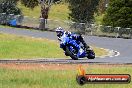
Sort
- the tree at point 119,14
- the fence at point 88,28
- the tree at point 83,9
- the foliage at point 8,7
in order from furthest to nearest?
1. the tree at point 83,9
2. the foliage at point 8,7
3. the tree at point 119,14
4. the fence at point 88,28

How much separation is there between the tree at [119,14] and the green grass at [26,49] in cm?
1999

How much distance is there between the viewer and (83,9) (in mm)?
55594

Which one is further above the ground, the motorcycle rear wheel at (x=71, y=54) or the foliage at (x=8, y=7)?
the motorcycle rear wheel at (x=71, y=54)

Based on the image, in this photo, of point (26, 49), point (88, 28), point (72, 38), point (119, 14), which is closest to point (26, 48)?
point (26, 49)

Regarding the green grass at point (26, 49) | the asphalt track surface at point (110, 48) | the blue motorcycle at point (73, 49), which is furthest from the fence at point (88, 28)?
the blue motorcycle at point (73, 49)

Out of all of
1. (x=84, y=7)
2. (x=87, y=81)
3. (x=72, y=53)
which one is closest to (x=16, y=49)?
(x=72, y=53)

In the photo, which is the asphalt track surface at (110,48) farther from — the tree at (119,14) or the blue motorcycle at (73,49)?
the tree at (119,14)

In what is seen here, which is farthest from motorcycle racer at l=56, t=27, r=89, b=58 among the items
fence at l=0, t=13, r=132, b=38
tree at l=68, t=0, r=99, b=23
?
tree at l=68, t=0, r=99, b=23

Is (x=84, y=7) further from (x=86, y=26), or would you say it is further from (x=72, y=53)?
(x=72, y=53)

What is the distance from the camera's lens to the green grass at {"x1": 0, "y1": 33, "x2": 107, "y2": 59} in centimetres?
2500

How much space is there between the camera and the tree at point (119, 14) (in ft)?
167

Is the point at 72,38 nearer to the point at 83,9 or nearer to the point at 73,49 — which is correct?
the point at 73,49

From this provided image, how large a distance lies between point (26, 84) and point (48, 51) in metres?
17.2

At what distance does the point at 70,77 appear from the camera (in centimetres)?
1252
